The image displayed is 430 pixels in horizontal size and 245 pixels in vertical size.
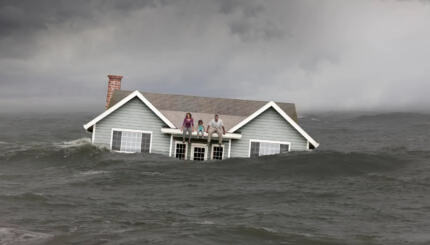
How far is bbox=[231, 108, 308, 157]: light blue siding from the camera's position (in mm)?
37156

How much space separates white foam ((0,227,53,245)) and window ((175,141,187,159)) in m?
19.5

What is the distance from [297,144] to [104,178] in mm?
11996

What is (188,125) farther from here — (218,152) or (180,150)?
(218,152)

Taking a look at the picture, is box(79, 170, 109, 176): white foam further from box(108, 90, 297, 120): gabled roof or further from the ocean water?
box(108, 90, 297, 120): gabled roof

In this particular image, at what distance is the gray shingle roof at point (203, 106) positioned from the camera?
39.2 meters

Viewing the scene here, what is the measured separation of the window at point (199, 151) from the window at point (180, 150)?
465mm

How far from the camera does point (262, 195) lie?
27203 millimetres

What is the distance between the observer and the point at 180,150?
3747 cm

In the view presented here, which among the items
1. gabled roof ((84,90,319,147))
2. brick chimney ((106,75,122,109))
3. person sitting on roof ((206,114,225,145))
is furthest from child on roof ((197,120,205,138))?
brick chimney ((106,75,122,109))

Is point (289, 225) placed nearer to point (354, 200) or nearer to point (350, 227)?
point (350, 227)

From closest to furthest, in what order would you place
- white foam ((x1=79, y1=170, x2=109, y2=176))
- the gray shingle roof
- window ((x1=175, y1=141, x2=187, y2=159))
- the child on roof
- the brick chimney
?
white foam ((x1=79, y1=170, x2=109, y2=176)), the child on roof, window ((x1=175, y1=141, x2=187, y2=159)), the gray shingle roof, the brick chimney

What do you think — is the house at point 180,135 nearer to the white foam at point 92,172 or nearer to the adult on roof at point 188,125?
the adult on roof at point 188,125

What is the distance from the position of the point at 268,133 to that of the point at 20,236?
22.0m

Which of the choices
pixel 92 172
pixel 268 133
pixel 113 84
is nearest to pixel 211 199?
pixel 92 172
